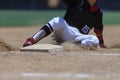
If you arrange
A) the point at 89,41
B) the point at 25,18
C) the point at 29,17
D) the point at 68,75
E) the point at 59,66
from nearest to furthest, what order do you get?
the point at 68,75 < the point at 59,66 < the point at 89,41 < the point at 25,18 < the point at 29,17

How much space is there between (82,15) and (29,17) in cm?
1482

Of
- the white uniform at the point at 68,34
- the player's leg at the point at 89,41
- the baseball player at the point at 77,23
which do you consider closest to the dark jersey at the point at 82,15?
the baseball player at the point at 77,23

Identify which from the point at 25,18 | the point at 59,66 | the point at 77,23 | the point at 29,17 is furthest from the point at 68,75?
the point at 29,17

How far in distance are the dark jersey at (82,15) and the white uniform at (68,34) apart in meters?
0.15

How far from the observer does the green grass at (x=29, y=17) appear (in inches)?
784

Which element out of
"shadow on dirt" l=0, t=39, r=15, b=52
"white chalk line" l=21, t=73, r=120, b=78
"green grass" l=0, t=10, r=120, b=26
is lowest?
"green grass" l=0, t=10, r=120, b=26

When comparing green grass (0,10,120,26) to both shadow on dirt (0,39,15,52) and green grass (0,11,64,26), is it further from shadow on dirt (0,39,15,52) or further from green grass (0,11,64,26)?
shadow on dirt (0,39,15,52)

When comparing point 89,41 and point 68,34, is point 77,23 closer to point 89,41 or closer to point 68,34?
point 68,34

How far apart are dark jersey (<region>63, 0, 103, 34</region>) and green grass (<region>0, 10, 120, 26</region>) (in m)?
11.3

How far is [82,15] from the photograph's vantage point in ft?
25.4

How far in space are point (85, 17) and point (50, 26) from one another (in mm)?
702

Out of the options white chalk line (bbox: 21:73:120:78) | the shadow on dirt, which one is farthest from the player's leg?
white chalk line (bbox: 21:73:120:78)

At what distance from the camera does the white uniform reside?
7.29 meters

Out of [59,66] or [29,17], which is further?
[29,17]
